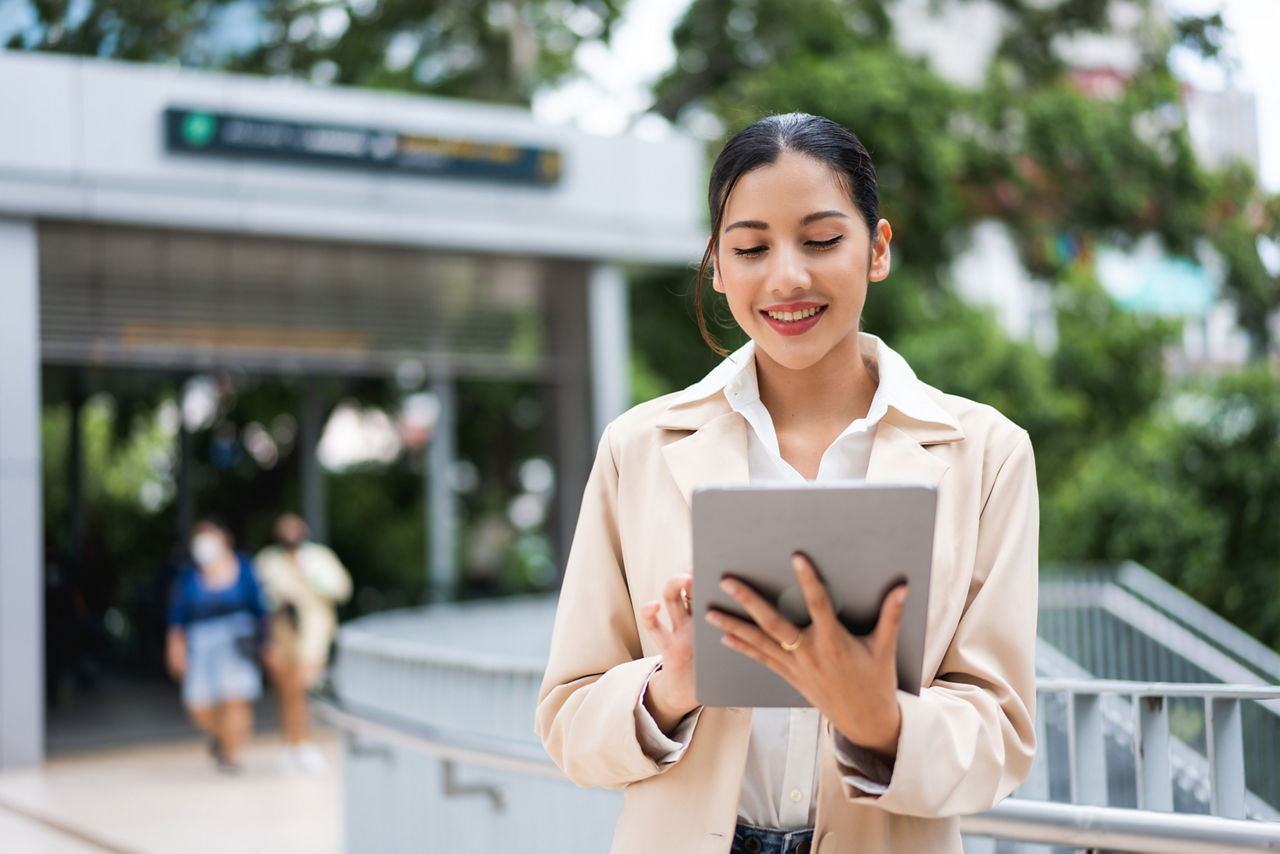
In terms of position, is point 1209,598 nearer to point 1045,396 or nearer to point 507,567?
point 1045,396

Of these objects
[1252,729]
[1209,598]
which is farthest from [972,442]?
[1209,598]

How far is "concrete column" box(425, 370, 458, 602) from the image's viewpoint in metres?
13.0

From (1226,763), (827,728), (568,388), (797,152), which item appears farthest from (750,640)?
(568,388)

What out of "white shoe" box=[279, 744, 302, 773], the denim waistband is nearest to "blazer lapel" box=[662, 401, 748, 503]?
the denim waistband

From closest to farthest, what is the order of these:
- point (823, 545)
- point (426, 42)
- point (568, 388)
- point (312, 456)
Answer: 1. point (823, 545)
2. point (312, 456)
3. point (568, 388)
4. point (426, 42)

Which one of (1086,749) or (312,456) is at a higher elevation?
(312,456)

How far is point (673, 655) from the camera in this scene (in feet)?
5.02

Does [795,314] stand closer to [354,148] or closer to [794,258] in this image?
[794,258]

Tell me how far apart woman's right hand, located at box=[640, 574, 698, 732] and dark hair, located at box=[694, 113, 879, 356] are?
527mm

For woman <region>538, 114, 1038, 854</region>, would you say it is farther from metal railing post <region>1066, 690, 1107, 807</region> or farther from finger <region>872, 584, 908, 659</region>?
metal railing post <region>1066, 690, 1107, 807</region>

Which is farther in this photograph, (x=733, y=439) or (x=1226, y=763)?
(x=1226, y=763)

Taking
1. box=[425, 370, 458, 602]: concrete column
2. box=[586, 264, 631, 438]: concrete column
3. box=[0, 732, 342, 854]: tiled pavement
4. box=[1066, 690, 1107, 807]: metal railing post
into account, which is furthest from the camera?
box=[586, 264, 631, 438]: concrete column

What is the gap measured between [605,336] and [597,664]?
1141cm

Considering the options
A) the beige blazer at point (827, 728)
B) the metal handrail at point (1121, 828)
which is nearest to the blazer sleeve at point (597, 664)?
the beige blazer at point (827, 728)
